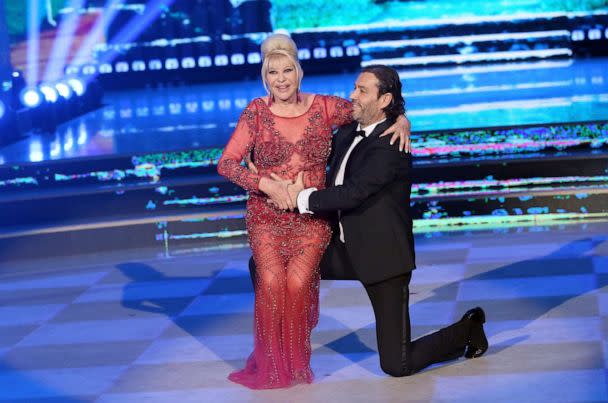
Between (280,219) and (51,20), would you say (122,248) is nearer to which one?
(280,219)

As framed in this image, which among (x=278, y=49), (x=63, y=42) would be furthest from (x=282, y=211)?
(x=63, y=42)

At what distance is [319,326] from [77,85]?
10436 millimetres

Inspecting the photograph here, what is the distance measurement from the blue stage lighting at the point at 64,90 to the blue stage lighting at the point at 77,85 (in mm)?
249

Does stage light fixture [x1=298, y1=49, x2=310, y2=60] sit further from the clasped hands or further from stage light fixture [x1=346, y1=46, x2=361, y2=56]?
the clasped hands

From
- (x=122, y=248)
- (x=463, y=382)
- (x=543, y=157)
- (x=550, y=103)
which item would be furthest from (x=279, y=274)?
(x=550, y=103)

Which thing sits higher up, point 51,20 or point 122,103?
point 51,20

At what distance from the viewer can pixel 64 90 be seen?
1452 cm

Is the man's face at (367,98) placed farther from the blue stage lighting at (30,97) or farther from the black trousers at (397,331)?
the blue stage lighting at (30,97)

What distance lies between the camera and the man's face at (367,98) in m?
4.43

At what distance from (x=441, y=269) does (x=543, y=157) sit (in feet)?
6.83

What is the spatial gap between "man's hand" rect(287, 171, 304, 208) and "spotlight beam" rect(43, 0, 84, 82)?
15.5 meters

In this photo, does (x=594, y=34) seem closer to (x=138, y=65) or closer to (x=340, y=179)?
(x=138, y=65)

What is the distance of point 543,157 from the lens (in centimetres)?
830

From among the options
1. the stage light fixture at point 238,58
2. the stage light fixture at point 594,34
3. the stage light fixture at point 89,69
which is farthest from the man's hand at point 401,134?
the stage light fixture at point 238,58
